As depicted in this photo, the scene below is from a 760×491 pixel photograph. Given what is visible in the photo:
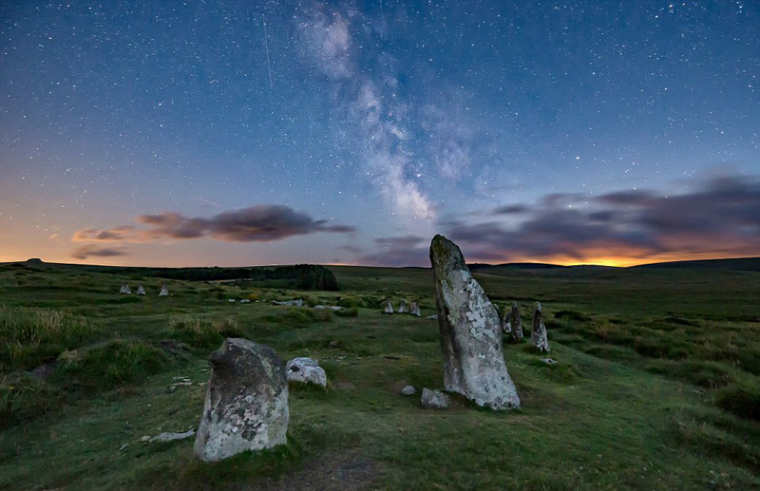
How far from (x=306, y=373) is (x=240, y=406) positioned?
5.37m

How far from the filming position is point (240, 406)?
7.19 metres

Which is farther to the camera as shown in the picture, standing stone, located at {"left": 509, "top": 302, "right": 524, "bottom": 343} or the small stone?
standing stone, located at {"left": 509, "top": 302, "right": 524, "bottom": 343}

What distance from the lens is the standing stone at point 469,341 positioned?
1184 centimetres

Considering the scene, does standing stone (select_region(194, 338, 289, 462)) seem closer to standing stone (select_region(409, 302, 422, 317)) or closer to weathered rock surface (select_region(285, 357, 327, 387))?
weathered rock surface (select_region(285, 357, 327, 387))

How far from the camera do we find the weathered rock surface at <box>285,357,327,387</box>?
484 inches

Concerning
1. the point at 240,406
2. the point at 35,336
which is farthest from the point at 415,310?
the point at 240,406

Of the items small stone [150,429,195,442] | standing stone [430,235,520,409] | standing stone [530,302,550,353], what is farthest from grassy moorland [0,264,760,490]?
standing stone [530,302,550,353]

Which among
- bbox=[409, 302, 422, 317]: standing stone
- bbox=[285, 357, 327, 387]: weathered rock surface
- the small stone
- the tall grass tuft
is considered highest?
the tall grass tuft

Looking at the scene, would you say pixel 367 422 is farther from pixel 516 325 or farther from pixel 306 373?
pixel 516 325

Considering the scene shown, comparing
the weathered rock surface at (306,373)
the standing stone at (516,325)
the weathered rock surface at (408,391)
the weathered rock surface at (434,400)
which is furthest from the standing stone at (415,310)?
the weathered rock surface at (434,400)

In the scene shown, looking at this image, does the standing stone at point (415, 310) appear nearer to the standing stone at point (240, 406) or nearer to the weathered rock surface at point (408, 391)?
the weathered rock surface at point (408, 391)

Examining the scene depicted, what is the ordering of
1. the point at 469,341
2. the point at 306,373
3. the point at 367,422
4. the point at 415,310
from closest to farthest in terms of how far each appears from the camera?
the point at 367,422 < the point at 469,341 < the point at 306,373 < the point at 415,310

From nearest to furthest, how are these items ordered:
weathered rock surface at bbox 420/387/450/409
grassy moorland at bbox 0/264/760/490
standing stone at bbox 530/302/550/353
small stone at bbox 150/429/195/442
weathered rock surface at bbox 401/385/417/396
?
grassy moorland at bbox 0/264/760/490 < small stone at bbox 150/429/195/442 < weathered rock surface at bbox 420/387/450/409 < weathered rock surface at bbox 401/385/417/396 < standing stone at bbox 530/302/550/353

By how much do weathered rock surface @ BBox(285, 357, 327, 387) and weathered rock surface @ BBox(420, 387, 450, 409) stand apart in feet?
10.6
